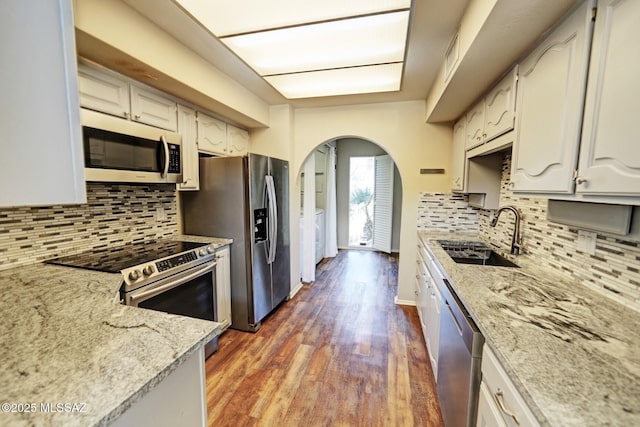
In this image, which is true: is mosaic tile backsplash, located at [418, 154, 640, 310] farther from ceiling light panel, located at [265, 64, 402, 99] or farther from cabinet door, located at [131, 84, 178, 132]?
cabinet door, located at [131, 84, 178, 132]

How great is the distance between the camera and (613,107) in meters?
0.85

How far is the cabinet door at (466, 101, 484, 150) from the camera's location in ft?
6.57

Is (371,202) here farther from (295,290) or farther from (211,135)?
(211,135)

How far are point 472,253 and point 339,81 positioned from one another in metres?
2.01

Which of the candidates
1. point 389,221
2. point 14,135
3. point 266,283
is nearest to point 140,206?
point 266,283

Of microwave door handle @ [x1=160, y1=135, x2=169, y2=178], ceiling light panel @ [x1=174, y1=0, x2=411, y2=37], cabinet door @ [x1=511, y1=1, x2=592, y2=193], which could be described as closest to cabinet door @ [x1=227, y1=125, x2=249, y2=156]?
microwave door handle @ [x1=160, y1=135, x2=169, y2=178]

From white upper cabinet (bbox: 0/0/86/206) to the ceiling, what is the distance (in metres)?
Answer: 1.00

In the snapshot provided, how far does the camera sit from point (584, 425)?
0.55 metres

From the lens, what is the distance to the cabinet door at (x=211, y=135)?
251 centimetres

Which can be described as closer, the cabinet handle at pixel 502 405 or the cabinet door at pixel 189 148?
the cabinet handle at pixel 502 405

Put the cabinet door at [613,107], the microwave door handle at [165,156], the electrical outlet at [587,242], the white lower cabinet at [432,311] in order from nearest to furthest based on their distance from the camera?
the cabinet door at [613,107] < the electrical outlet at [587,242] < the white lower cabinet at [432,311] < the microwave door handle at [165,156]

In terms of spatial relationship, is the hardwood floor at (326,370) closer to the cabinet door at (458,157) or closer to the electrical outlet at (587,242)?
the electrical outlet at (587,242)

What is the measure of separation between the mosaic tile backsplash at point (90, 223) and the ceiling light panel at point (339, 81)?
1.55 metres

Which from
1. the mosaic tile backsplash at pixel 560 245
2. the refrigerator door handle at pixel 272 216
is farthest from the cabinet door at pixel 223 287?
the mosaic tile backsplash at pixel 560 245
